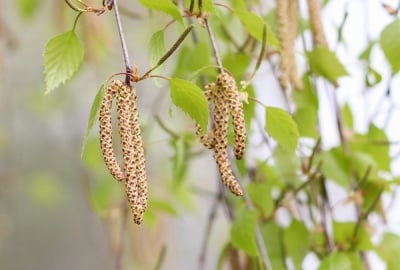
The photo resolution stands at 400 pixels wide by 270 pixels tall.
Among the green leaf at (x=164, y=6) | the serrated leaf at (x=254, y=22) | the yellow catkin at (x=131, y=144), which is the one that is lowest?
the yellow catkin at (x=131, y=144)

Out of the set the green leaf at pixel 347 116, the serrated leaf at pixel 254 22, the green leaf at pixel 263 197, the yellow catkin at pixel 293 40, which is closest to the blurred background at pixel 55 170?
the green leaf at pixel 347 116

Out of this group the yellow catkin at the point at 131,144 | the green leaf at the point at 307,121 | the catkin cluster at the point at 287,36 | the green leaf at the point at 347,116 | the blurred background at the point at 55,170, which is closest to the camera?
the yellow catkin at the point at 131,144

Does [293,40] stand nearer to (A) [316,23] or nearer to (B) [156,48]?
(A) [316,23]

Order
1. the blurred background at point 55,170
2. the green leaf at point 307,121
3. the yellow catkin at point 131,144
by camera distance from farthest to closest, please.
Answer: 1. the blurred background at point 55,170
2. the green leaf at point 307,121
3. the yellow catkin at point 131,144

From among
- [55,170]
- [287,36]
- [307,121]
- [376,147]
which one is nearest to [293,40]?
[287,36]

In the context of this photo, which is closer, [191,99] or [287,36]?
[191,99]

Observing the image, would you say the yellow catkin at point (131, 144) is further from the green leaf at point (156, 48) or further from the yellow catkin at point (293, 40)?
the yellow catkin at point (293, 40)

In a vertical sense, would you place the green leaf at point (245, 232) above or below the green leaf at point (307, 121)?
below
